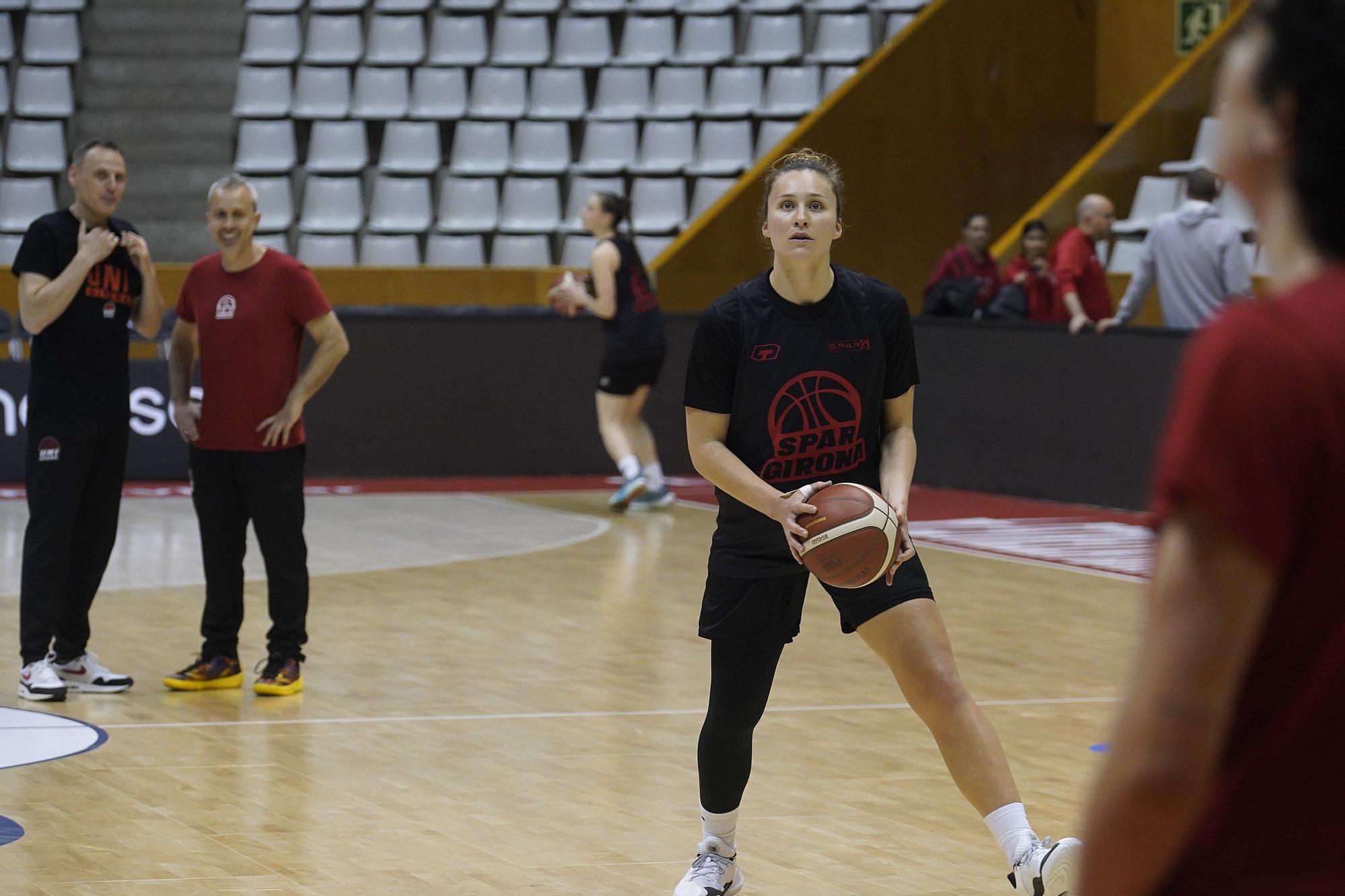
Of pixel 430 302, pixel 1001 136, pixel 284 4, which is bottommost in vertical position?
pixel 430 302

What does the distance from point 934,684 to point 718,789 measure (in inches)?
23.5

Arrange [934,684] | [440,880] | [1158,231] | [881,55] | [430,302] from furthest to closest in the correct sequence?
[881,55] < [430,302] < [1158,231] < [440,880] < [934,684]

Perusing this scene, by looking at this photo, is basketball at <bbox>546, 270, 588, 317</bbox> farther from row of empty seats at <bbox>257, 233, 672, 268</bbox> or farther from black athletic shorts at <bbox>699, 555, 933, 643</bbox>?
black athletic shorts at <bbox>699, 555, 933, 643</bbox>

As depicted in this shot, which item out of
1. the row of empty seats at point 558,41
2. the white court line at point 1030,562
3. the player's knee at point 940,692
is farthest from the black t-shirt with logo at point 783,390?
the row of empty seats at point 558,41

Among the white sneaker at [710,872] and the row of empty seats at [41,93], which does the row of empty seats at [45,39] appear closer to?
the row of empty seats at [41,93]

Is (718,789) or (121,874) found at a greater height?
(718,789)

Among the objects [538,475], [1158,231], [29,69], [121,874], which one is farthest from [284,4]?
[121,874]

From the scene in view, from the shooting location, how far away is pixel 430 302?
16.7m

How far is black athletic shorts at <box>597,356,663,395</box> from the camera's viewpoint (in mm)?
13562

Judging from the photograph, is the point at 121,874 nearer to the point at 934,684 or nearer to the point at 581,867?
the point at 581,867

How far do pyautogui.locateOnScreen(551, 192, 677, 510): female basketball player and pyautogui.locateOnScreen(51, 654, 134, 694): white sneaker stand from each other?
Result: 238 inches

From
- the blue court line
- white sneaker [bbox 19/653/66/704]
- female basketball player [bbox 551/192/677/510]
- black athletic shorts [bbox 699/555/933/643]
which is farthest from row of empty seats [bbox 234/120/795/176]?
black athletic shorts [bbox 699/555/933/643]

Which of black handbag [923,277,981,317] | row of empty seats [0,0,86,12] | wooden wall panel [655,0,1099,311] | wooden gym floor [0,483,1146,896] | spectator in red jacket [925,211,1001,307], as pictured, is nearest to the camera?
wooden gym floor [0,483,1146,896]

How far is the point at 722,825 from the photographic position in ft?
15.9
